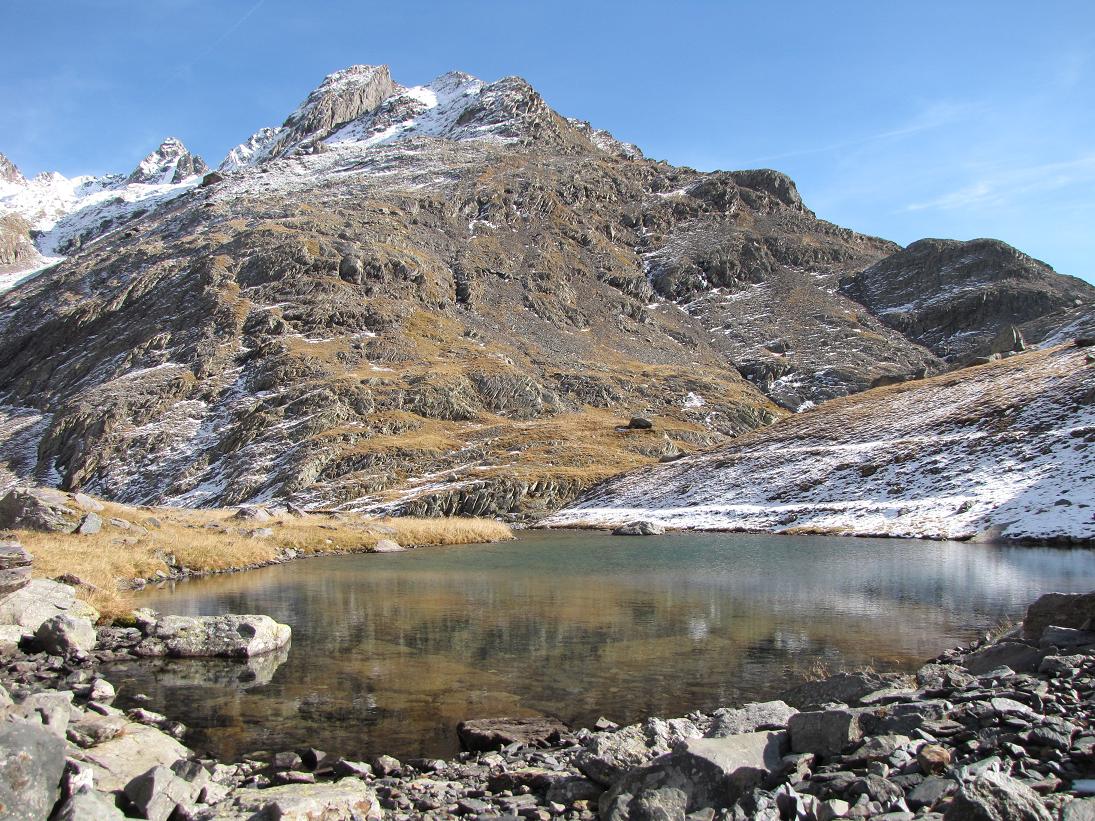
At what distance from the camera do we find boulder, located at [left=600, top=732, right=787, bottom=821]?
8.15 meters

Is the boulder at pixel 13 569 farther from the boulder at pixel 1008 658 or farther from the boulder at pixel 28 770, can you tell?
the boulder at pixel 1008 658

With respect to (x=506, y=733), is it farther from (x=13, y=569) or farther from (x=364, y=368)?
(x=364, y=368)

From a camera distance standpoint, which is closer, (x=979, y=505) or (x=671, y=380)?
(x=979, y=505)

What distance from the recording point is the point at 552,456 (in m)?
97.3

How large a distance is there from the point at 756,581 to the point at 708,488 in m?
42.2

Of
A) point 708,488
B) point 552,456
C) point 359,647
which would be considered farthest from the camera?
point 552,456

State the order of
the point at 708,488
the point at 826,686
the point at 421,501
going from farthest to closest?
the point at 421,501, the point at 708,488, the point at 826,686

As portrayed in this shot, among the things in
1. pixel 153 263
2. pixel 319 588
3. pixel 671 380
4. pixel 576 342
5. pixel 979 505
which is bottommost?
pixel 319 588

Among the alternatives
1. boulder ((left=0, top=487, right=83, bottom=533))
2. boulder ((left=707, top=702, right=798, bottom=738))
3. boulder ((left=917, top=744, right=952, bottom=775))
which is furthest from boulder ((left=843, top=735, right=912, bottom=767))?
boulder ((left=0, top=487, right=83, bottom=533))

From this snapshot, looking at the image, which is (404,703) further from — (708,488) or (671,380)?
(671,380)

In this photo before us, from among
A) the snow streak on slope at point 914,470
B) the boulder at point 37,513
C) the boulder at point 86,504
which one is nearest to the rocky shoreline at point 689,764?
the boulder at point 37,513

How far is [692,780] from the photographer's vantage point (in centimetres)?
840

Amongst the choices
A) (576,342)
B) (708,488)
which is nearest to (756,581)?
(708,488)

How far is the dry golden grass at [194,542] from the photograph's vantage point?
90.0 ft
